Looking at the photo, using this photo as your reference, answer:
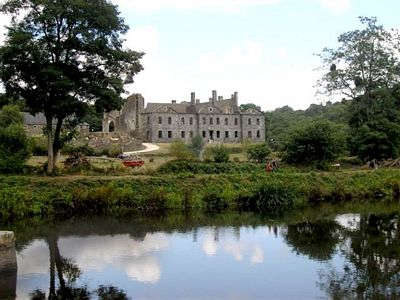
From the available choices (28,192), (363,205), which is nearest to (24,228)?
(28,192)

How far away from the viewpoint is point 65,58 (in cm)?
3123

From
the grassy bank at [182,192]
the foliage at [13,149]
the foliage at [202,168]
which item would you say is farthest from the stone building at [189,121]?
the foliage at [13,149]

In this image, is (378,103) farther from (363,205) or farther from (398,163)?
(363,205)

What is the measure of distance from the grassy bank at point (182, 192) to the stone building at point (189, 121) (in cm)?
4627

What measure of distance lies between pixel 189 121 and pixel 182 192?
52.9 metres

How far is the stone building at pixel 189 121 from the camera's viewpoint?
3147 inches

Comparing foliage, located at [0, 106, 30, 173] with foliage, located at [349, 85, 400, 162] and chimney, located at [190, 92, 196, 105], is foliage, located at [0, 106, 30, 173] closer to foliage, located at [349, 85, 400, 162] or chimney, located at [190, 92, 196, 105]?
foliage, located at [349, 85, 400, 162]

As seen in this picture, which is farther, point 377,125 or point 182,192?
point 377,125

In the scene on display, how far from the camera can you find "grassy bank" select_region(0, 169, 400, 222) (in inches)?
1056

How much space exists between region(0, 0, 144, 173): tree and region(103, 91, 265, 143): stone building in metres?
46.5

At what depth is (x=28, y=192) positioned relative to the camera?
1056 inches

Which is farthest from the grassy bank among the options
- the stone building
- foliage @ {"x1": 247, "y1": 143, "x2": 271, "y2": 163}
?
the stone building

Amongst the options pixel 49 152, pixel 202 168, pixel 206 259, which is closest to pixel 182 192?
pixel 202 168

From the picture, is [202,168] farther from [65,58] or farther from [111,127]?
[111,127]
